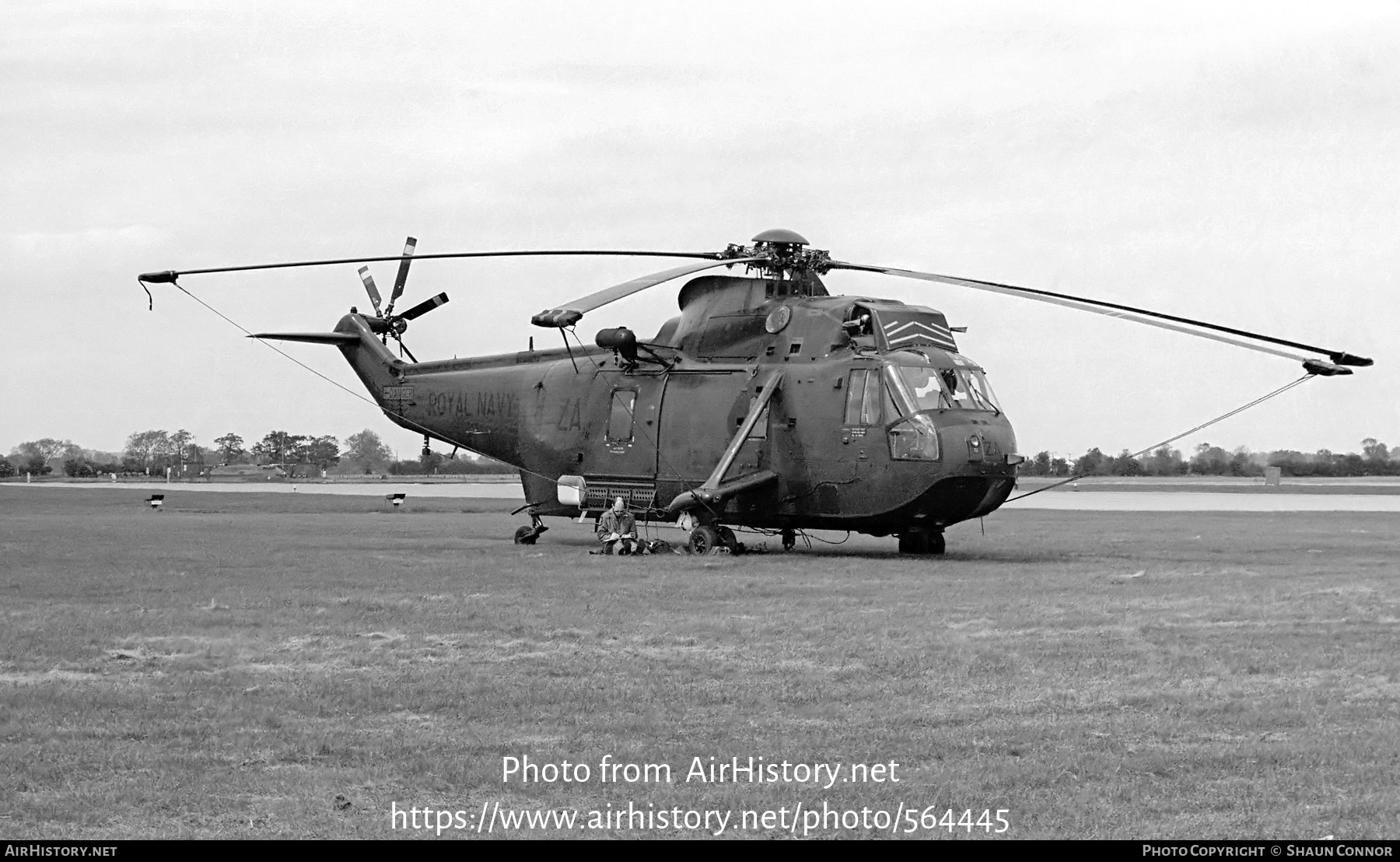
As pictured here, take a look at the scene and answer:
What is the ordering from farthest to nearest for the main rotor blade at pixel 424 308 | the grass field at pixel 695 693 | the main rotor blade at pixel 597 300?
1. the main rotor blade at pixel 424 308
2. the main rotor blade at pixel 597 300
3. the grass field at pixel 695 693

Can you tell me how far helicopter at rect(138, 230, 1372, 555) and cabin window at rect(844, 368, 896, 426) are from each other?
0.03m

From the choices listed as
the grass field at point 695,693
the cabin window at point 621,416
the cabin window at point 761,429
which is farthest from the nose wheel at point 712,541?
the grass field at point 695,693

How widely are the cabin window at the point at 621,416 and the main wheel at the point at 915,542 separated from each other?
17.5 feet

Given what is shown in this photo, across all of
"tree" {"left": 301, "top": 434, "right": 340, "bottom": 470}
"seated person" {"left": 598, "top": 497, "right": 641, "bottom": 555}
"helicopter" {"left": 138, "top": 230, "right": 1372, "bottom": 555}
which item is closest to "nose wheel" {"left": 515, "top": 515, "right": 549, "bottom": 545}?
"helicopter" {"left": 138, "top": 230, "right": 1372, "bottom": 555}

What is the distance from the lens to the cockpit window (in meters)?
24.0

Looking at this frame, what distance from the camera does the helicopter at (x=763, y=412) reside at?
78.6 ft

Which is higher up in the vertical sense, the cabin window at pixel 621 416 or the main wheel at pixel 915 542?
the cabin window at pixel 621 416

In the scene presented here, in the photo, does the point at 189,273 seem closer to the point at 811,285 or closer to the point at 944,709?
the point at 811,285

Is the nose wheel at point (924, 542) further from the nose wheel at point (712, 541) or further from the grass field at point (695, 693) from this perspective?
the grass field at point (695, 693)

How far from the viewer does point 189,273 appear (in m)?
25.0

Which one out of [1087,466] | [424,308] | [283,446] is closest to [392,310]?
[424,308]

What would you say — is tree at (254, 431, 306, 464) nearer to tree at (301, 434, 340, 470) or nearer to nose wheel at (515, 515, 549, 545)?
tree at (301, 434, 340, 470)

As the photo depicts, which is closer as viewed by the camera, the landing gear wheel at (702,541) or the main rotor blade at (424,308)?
the landing gear wheel at (702,541)

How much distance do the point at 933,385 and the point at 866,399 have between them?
1.10 m
